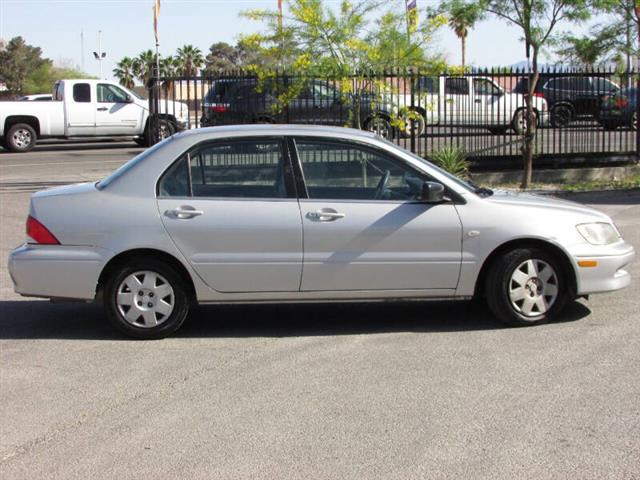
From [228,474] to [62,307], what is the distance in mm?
4269

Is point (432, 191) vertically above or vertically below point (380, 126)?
below

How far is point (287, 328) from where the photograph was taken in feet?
23.6

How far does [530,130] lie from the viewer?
53.7ft

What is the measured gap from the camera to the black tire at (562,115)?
17.7m

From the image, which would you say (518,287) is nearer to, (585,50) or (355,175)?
(355,175)

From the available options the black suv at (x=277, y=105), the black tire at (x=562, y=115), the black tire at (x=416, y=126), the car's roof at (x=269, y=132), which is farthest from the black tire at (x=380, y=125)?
the car's roof at (x=269, y=132)

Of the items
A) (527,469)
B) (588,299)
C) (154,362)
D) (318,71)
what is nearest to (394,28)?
(318,71)

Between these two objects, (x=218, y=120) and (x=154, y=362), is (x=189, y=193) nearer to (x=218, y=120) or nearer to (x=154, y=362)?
(x=154, y=362)

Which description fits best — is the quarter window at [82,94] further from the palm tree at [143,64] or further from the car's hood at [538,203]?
the palm tree at [143,64]

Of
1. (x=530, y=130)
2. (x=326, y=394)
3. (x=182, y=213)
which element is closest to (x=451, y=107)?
(x=530, y=130)

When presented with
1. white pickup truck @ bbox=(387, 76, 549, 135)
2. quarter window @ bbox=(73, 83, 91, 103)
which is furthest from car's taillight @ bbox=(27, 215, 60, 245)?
quarter window @ bbox=(73, 83, 91, 103)

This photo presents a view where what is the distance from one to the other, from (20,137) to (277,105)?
41.3 ft

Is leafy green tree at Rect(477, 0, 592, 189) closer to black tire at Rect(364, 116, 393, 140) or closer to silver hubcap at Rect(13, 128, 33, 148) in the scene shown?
black tire at Rect(364, 116, 393, 140)

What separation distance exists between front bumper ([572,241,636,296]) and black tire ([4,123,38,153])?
21405 millimetres
